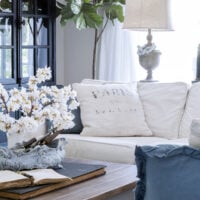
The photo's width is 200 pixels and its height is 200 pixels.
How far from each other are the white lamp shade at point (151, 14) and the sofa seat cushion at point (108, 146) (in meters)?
0.95

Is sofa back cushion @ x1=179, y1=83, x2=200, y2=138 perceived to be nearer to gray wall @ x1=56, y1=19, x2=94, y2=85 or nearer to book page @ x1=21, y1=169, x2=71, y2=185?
book page @ x1=21, y1=169, x2=71, y2=185

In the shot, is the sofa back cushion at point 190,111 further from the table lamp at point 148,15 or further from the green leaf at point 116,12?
the green leaf at point 116,12

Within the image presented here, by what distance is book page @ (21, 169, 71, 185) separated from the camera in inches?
78.0

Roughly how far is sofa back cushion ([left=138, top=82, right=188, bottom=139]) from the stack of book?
4.35ft

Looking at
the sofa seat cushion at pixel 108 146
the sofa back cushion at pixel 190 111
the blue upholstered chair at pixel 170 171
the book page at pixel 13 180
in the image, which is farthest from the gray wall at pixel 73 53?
the blue upholstered chair at pixel 170 171

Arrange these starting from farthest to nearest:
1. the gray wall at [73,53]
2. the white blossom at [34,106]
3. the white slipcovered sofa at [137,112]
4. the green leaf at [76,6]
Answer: the gray wall at [73,53], the green leaf at [76,6], the white slipcovered sofa at [137,112], the white blossom at [34,106]

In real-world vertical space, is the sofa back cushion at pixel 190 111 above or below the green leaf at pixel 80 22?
below

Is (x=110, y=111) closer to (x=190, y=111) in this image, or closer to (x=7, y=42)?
(x=190, y=111)

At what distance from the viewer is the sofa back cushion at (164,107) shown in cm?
353

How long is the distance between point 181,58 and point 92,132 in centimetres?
163

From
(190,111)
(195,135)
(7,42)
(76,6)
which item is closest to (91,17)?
(76,6)

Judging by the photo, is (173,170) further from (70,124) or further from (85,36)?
(85,36)

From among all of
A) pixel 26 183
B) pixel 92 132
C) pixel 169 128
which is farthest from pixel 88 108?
pixel 26 183

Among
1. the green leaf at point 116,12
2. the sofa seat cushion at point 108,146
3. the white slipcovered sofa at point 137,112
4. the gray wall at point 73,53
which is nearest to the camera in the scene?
the sofa seat cushion at point 108,146
